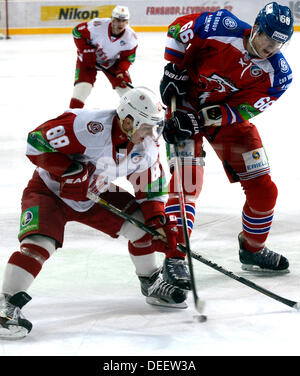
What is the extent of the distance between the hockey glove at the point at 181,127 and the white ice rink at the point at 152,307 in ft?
1.98

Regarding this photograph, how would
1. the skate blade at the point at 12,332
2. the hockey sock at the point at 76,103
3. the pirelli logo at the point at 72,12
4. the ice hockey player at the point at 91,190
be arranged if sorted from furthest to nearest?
the pirelli logo at the point at 72,12 < the hockey sock at the point at 76,103 < the ice hockey player at the point at 91,190 < the skate blade at the point at 12,332

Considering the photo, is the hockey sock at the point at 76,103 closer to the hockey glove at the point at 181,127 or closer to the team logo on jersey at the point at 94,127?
the hockey glove at the point at 181,127

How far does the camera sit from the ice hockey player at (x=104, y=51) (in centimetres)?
629

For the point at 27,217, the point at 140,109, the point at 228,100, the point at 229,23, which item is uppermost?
the point at 229,23

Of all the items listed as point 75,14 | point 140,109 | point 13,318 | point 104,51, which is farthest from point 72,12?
point 13,318

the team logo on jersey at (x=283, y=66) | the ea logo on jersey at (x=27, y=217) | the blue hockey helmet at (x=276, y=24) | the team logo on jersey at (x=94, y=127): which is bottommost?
the ea logo on jersey at (x=27, y=217)

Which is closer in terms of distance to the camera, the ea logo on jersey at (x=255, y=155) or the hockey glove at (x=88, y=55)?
the ea logo on jersey at (x=255, y=155)

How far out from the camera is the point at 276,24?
3.09 meters

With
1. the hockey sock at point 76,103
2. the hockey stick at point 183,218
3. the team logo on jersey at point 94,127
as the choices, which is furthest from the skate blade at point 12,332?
the hockey sock at point 76,103

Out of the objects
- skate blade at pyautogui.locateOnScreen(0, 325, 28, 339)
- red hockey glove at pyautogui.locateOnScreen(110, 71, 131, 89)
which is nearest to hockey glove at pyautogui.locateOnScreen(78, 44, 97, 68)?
red hockey glove at pyautogui.locateOnScreen(110, 71, 131, 89)

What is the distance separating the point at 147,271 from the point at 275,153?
2642 mm

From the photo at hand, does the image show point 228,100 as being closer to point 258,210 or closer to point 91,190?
point 258,210

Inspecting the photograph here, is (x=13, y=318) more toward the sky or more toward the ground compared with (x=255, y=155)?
more toward the ground

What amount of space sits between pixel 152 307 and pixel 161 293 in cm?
7
